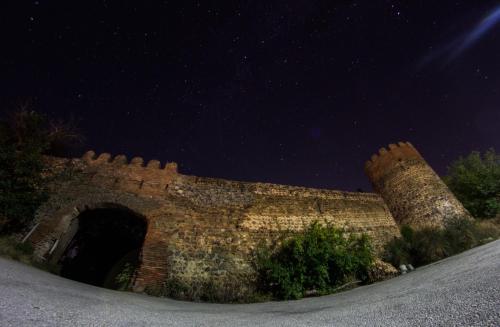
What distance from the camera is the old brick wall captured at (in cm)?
698

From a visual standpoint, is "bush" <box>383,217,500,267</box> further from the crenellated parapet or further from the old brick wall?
the crenellated parapet

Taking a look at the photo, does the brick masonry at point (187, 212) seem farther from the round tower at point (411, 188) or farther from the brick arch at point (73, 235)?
the round tower at point (411, 188)

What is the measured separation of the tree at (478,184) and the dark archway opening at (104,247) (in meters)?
19.5

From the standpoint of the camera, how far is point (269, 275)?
23.2ft

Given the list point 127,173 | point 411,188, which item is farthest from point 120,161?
point 411,188

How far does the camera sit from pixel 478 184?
15484 millimetres

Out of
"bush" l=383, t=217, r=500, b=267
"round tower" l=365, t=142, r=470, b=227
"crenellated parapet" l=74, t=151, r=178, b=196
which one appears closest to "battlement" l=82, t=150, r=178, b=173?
"crenellated parapet" l=74, t=151, r=178, b=196

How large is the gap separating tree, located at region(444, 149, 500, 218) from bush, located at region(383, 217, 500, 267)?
5.48 meters

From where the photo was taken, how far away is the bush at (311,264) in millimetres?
6848

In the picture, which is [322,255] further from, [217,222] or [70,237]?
[70,237]

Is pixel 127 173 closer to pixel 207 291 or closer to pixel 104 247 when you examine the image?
pixel 104 247

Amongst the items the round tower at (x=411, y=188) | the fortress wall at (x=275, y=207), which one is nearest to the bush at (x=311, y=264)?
the fortress wall at (x=275, y=207)

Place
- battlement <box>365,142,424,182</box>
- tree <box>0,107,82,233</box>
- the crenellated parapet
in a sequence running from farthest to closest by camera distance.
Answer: battlement <box>365,142,424,182</box> < the crenellated parapet < tree <box>0,107,82,233</box>

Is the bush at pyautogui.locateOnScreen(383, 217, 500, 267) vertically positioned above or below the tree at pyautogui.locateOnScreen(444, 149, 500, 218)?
below
